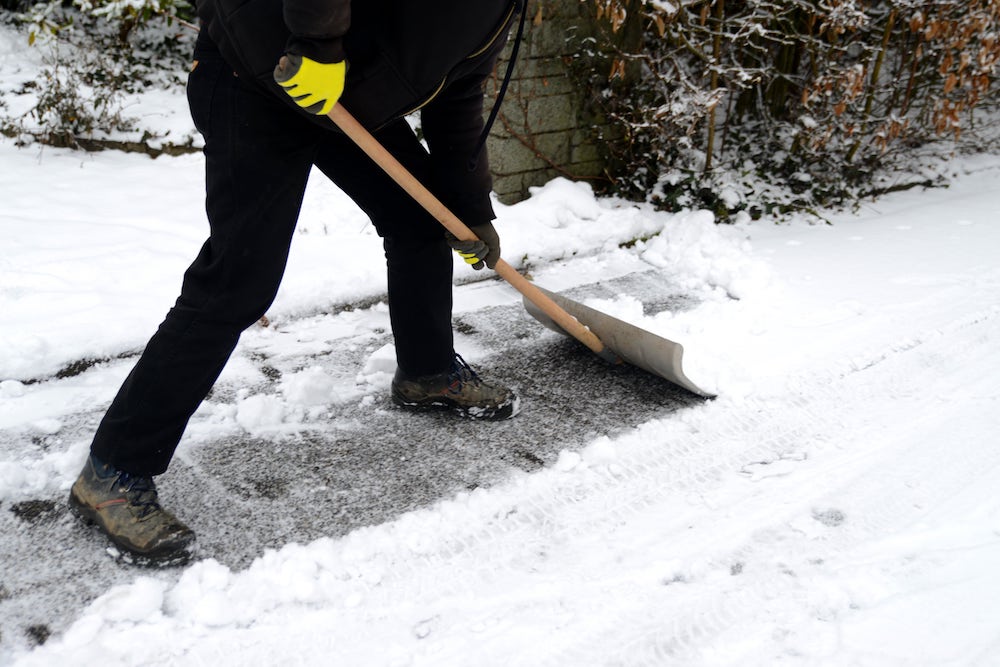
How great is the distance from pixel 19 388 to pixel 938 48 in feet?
15.4

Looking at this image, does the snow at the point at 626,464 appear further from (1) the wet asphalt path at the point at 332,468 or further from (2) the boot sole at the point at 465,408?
(2) the boot sole at the point at 465,408

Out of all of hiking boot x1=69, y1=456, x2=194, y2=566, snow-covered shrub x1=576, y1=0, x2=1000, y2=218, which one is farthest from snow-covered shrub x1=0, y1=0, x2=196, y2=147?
hiking boot x1=69, y1=456, x2=194, y2=566

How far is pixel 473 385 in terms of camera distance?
256 cm

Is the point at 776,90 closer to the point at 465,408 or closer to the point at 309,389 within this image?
the point at 465,408

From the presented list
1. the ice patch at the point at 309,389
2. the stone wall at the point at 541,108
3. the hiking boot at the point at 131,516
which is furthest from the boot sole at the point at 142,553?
the stone wall at the point at 541,108

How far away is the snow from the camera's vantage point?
172cm

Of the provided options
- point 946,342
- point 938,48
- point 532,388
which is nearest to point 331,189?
point 532,388

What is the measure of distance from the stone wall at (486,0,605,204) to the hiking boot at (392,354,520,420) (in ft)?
6.18

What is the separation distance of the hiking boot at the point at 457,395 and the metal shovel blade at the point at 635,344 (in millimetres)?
425

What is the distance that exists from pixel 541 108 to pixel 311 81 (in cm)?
269

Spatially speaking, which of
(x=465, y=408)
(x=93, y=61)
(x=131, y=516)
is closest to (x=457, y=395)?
(x=465, y=408)

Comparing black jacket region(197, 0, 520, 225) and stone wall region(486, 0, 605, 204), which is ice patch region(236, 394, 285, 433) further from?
stone wall region(486, 0, 605, 204)

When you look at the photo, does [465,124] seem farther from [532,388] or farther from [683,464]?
[683,464]

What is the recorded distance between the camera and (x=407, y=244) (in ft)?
7.82
